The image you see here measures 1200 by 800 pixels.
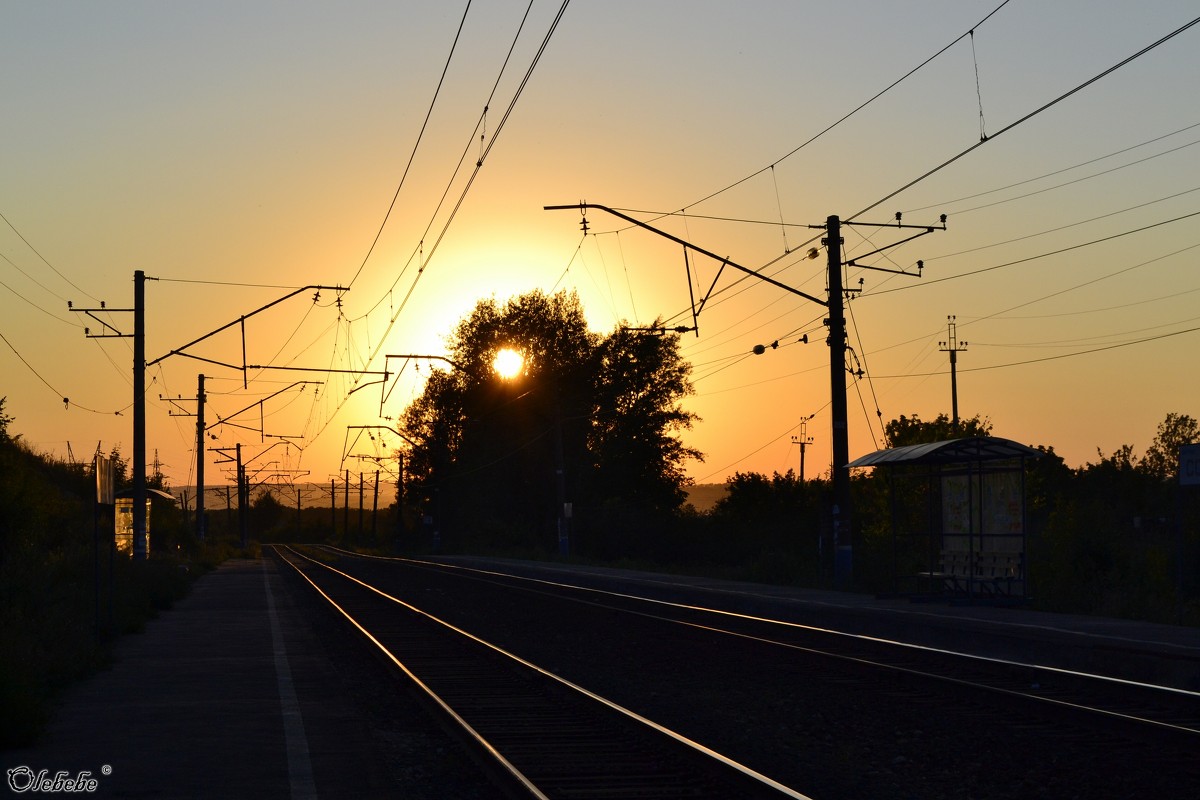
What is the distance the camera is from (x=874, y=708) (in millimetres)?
13461

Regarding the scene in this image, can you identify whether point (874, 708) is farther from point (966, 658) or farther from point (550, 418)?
point (550, 418)

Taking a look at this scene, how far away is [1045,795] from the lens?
9.34 meters

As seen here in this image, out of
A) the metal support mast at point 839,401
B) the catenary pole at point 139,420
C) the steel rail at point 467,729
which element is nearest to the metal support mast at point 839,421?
the metal support mast at point 839,401

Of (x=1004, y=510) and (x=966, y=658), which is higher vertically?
(x=1004, y=510)

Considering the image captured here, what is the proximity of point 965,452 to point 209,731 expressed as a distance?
1778cm

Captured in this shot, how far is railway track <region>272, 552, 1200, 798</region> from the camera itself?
1023 cm

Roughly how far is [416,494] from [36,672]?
8812 centimetres

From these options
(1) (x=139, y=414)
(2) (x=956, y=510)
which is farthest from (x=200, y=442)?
(2) (x=956, y=510)

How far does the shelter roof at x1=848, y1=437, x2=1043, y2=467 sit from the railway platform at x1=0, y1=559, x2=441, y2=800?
480 inches

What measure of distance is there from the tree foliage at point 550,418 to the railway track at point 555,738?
2729 inches

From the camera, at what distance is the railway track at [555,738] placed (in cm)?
919

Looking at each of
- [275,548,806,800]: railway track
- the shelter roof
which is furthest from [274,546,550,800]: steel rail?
the shelter roof

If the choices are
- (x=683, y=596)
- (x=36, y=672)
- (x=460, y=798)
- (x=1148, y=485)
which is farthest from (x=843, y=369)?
(x=1148, y=485)

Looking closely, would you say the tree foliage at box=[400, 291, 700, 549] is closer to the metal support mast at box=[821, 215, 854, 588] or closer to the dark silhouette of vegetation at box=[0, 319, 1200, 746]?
the dark silhouette of vegetation at box=[0, 319, 1200, 746]
